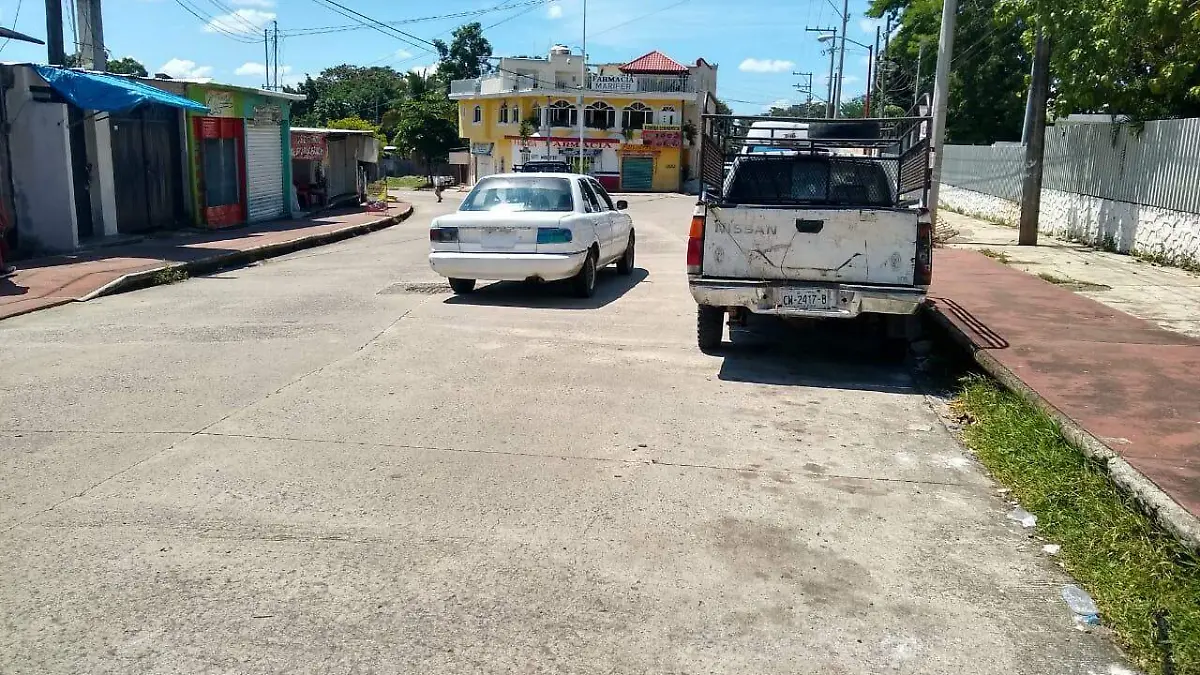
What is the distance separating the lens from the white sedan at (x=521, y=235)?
37.3ft

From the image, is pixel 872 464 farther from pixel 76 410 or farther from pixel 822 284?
pixel 76 410

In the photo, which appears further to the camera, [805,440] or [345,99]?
[345,99]

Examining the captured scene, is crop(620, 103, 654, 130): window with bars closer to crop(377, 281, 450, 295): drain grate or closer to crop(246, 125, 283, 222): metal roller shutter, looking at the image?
crop(246, 125, 283, 222): metal roller shutter

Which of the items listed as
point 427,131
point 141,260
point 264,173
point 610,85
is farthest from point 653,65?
point 141,260

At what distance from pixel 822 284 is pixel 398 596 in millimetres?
5181

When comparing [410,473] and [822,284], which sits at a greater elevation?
[822,284]

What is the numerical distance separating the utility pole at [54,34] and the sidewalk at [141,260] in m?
4.08

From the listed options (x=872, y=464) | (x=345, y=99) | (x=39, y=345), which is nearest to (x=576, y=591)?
(x=872, y=464)

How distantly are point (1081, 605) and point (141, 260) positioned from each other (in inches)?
553

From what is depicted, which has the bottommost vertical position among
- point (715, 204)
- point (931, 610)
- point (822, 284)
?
point (931, 610)

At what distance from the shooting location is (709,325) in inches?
357

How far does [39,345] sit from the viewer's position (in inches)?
357

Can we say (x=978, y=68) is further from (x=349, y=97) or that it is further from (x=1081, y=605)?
(x=349, y=97)

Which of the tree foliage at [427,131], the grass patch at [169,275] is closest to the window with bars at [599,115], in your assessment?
the tree foliage at [427,131]
